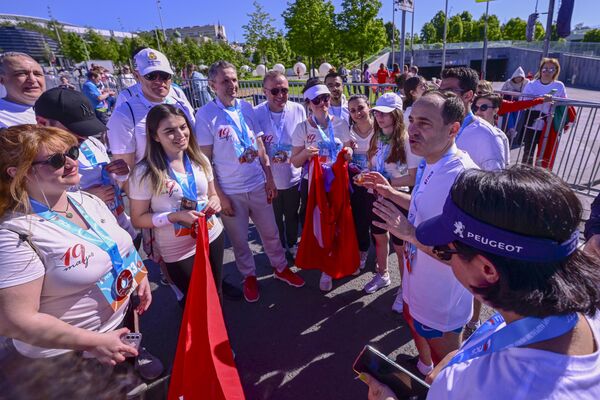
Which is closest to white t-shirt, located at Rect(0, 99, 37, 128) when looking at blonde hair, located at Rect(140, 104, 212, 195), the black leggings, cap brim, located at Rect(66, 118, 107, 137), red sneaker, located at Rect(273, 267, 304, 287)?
cap brim, located at Rect(66, 118, 107, 137)

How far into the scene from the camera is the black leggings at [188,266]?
279cm

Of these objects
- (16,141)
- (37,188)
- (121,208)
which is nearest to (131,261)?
(37,188)

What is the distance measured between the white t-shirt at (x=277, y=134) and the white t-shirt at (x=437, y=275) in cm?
216

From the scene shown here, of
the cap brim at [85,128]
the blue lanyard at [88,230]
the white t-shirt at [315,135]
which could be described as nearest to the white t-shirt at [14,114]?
the cap brim at [85,128]

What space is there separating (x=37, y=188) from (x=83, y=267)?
1.56 feet

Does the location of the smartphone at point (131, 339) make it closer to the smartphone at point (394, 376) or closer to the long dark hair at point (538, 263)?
the smartphone at point (394, 376)

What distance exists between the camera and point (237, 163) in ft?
11.2

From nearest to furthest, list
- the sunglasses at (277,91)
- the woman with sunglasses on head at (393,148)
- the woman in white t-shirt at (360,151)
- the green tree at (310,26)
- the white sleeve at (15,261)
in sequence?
the white sleeve at (15,261) → the woman with sunglasses on head at (393,148) → the woman in white t-shirt at (360,151) → the sunglasses at (277,91) → the green tree at (310,26)

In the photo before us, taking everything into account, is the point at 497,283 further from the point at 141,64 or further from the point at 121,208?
the point at 141,64

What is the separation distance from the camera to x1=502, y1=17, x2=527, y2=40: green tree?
60.8 meters

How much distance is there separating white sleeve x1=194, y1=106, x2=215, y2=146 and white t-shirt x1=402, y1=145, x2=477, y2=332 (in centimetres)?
212

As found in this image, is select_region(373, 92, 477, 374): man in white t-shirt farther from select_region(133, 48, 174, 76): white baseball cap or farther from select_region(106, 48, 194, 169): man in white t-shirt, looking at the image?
select_region(133, 48, 174, 76): white baseball cap

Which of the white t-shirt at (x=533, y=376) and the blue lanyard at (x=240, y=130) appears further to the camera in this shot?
the blue lanyard at (x=240, y=130)

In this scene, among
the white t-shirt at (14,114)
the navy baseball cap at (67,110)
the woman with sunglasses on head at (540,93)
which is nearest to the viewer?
the navy baseball cap at (67,110)
